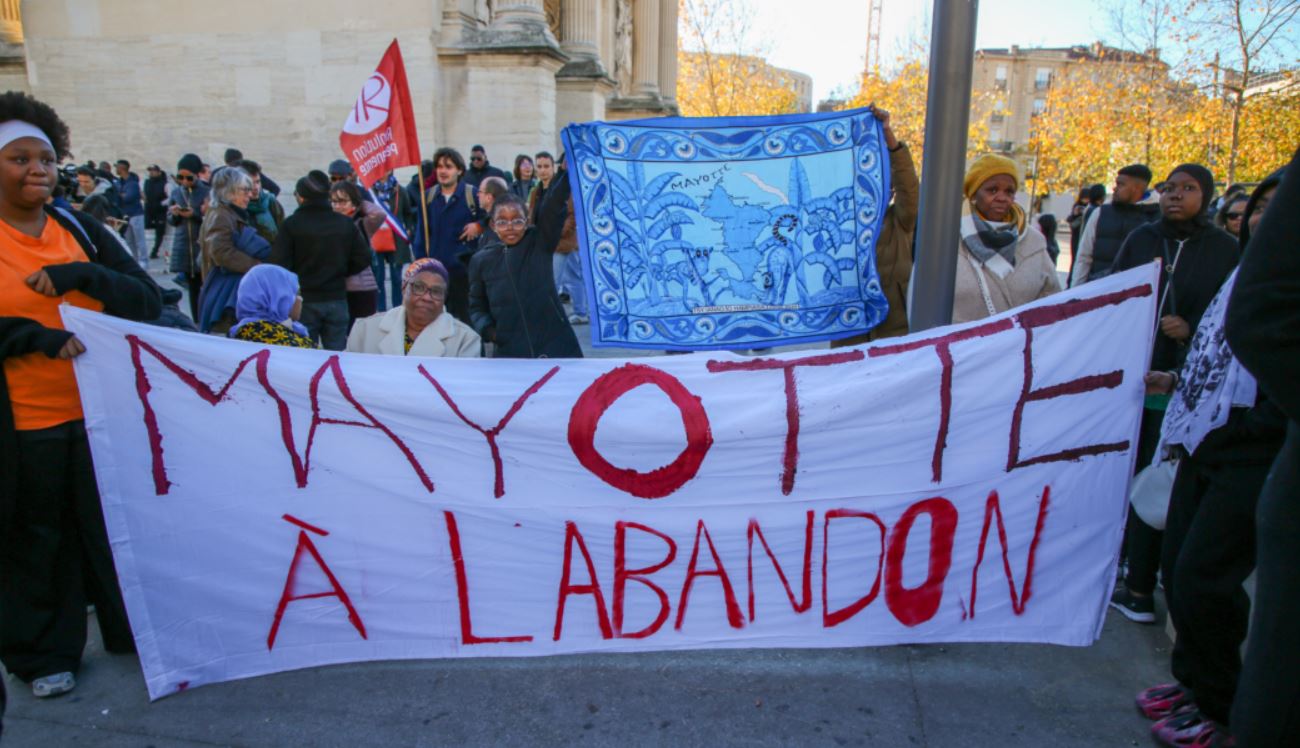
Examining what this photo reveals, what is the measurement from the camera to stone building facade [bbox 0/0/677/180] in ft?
45.0

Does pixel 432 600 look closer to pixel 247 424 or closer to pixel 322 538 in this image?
pixel 322 538

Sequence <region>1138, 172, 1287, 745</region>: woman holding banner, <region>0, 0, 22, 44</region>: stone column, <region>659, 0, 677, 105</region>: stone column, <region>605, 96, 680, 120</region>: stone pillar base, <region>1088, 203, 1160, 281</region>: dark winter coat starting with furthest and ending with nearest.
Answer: <region>659, 0, 677, 105</region>: stone column < <region>605, 96, 680, 120</region>: stone pillar base < <region>0, 0, 22, 44</region>: stone column < <region>1088, 203, 1160, 281</region>: dark winter coat < <region>1138, 172, 1287, 745</region>: woman holding banner

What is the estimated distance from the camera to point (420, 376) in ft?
10.3

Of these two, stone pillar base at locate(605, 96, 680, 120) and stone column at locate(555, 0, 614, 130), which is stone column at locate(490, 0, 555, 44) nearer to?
stone column at locate(555, 0, 614, 130)

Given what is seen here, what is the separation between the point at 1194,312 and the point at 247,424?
3780 mm

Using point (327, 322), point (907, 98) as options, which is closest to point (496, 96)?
point (327, 322)

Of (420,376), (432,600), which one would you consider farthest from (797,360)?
(432,600)

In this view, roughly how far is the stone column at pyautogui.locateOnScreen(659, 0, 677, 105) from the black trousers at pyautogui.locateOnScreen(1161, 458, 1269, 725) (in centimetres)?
2348

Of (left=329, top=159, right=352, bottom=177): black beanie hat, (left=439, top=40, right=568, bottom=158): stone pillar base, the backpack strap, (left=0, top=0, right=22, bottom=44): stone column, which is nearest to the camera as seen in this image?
the backpack strap

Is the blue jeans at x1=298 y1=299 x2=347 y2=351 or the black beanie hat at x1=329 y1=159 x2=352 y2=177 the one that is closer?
the blue jeans at x1=298 y1=299 x2=347 y2=351

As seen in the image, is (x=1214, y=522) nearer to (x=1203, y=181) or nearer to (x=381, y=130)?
(x=1203, y=181)

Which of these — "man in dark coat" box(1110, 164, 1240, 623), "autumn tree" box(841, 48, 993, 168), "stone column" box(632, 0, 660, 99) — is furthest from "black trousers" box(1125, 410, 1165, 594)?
"autumn tree" box(841, 48, 993, 168)

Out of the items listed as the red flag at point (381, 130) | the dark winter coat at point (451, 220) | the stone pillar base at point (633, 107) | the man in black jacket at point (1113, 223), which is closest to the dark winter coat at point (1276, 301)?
the man in black jacket at point (1113, 223)

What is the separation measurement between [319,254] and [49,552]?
3190 mm
